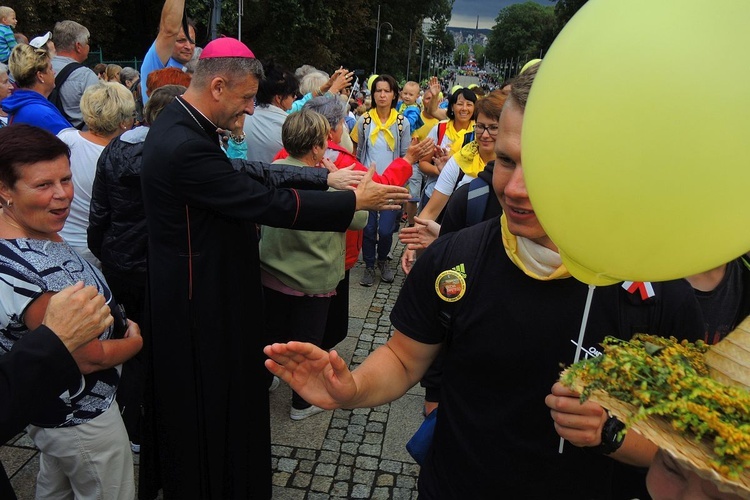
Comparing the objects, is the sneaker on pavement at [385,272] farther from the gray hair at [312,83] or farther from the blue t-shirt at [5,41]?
the blue t-shirt at [5,41]

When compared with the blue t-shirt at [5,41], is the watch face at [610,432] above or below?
below

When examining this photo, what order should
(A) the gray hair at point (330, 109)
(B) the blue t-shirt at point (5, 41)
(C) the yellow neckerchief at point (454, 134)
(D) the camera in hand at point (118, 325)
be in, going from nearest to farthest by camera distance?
(D) the camera in hand at point (118, 325) → (A) the gray hair at point (330, 109) → (C) the yellow neckerchief at point (454, 134) → (B) the blue t-shirt at point (5, 41)

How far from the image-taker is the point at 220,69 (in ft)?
8.47

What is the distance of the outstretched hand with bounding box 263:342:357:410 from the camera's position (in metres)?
1.54

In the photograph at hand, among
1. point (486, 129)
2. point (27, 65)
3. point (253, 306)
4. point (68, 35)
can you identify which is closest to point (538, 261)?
point (253, 306)

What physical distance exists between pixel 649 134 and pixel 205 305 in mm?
2122

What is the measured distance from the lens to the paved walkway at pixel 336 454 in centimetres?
328

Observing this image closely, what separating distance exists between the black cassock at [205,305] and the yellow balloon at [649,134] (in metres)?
1.62

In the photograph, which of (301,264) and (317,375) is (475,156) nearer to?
(301,264)

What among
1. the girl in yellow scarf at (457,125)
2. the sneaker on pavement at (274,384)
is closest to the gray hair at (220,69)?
the sneaker on pavement at (274,384)

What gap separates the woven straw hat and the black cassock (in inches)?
71.1

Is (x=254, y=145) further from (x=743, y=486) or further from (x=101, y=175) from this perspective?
(x=743, y=486)

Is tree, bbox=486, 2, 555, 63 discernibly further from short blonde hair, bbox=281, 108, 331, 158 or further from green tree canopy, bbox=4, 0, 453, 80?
short blonde hair, bbox=281, 108, 331, 158

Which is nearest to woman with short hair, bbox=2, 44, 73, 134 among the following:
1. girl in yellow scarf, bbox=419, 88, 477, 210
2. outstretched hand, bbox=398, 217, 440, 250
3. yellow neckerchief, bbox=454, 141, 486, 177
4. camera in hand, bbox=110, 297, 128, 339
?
camera in hand, bbox=110, 297, 128, 339
